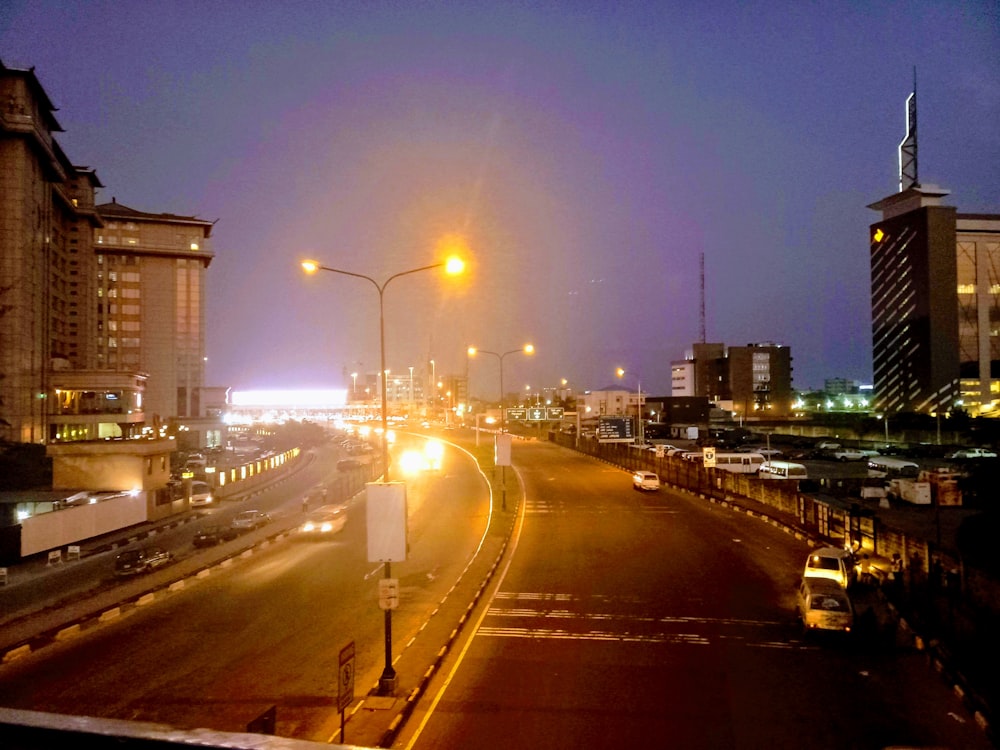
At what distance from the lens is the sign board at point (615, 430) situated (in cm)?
6103

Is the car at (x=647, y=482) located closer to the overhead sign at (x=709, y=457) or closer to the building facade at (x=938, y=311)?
the overhead sign at (x=709, y=457)

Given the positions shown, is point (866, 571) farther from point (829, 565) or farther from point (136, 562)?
point (136, 562)

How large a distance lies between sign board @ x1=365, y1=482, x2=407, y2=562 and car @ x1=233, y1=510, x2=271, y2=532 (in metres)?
21.8

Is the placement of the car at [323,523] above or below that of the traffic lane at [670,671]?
below

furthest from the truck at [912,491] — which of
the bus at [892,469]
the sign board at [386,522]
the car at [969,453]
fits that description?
the sign board at [386,522]

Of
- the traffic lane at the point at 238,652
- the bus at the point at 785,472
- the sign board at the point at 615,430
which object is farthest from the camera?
the sign board at the point at 615,430

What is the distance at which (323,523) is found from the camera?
1246 inches

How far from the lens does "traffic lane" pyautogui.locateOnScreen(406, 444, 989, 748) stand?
10.2 m

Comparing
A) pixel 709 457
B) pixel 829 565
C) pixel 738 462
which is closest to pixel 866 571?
pixel 829 565

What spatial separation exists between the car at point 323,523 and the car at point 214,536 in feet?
9.18

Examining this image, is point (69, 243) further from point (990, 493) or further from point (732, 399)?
point (732, 399)

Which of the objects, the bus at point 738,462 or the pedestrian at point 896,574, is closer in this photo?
the pedestrian at point 896,574

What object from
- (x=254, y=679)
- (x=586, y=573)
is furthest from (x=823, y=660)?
(x=254, y=679)

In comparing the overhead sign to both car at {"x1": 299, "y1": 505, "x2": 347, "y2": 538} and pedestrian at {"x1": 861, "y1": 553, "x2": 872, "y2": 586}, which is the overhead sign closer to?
pedestrian at {"x1": 861, "y1": 553, "x2": 872, "y2": 586}
